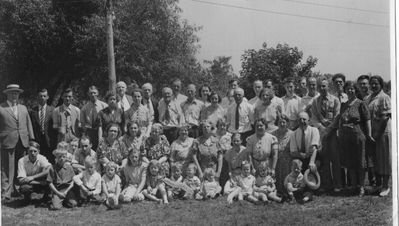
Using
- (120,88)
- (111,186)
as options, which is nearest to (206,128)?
(120,88)

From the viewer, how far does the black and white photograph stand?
6.37 metres

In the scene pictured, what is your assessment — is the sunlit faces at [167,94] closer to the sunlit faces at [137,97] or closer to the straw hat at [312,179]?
the sunlit faces at [137,97]

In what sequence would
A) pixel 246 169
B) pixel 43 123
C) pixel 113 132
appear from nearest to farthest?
1. pixel 246 169
2. pixel 113 132
3. pixel 43 123

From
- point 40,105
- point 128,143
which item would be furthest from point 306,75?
point 40,105

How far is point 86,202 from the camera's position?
21.4 feet

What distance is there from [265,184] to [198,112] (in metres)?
1.09

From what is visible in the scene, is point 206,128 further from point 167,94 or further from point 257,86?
point 257,86

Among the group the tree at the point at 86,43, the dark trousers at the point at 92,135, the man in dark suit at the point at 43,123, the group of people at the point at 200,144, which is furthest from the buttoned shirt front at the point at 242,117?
the man in dark suit at the point at 43,123

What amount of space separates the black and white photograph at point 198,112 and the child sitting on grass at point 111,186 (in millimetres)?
15

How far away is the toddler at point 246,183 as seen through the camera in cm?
641

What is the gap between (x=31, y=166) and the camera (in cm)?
658

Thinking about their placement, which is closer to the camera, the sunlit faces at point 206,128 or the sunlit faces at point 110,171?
the sunlit faces at point 110,171

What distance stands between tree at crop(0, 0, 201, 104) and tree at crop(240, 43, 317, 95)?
1.98ft

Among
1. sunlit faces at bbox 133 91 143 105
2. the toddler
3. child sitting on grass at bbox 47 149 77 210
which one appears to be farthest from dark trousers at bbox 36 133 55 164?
the toddler
